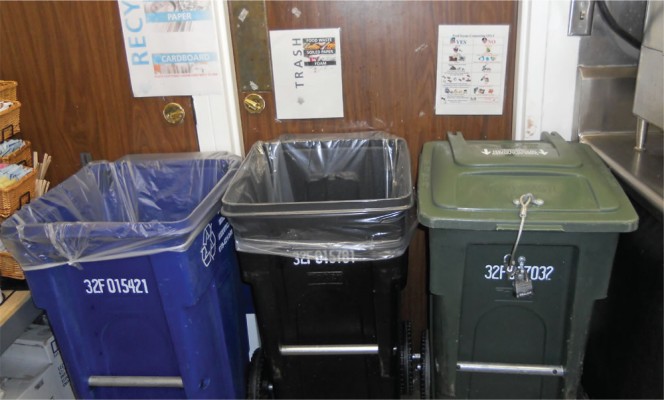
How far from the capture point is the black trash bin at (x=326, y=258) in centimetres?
140

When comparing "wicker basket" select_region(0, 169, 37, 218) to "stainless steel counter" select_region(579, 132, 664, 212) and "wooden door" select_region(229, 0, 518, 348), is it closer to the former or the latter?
Answer: "wooden door" select_region(229, 0, 518, 348)

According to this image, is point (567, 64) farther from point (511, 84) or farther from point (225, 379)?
point (225, 379)

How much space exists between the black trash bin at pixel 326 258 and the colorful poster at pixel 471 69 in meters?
0.26

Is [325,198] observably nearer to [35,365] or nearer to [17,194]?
[17,194]

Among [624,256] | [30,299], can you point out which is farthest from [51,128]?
[624,256]

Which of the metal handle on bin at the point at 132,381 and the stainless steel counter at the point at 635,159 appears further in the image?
the metal handle on bin at the point at 132,381

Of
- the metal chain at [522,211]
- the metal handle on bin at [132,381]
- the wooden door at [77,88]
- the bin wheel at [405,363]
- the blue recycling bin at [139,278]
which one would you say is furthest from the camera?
the wooden door at [77,88]

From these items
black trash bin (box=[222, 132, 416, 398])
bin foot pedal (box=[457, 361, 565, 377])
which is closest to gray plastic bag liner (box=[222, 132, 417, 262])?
black trash bin (box=[222, 132, 416, 398])

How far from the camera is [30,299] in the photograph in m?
1.64

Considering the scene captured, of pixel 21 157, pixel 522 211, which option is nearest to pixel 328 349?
pixel 522 211

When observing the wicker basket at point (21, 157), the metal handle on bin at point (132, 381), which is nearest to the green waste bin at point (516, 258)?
the metal handle on bin at point (132, 381)

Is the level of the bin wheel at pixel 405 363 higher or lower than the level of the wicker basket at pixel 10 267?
lower

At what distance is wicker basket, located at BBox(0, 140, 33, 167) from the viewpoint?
5.66 feet

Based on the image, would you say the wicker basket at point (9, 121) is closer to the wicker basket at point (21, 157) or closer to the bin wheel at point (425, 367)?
the wicker basket at point (21, 157)
